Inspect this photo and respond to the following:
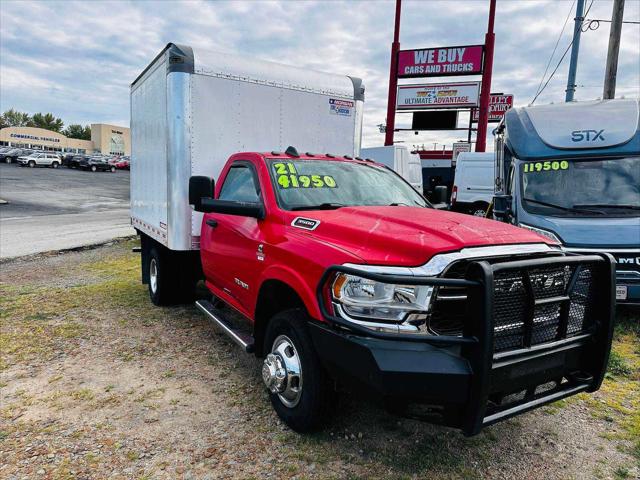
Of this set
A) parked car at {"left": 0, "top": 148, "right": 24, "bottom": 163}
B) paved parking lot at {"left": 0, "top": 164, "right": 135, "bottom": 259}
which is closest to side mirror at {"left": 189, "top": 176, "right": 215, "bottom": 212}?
paved parking lot at {"left": 0, "top": 164, "right": 135, "bottom": 259}

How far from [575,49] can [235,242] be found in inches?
705

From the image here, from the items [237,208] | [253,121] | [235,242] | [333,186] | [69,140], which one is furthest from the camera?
[69,140]

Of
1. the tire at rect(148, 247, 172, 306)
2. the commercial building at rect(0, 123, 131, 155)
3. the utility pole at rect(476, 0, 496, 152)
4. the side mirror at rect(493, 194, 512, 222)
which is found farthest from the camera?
the commercial building at rect(0, 123, 131, 155)

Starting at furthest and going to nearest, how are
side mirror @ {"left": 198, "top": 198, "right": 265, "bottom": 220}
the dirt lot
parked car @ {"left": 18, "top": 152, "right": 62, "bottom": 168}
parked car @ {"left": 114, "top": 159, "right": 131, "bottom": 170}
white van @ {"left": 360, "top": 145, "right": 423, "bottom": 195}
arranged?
parked car @ {"left": 114, "top": 159, "right": 131, "bottom": 170}
parked car @ {"left": 18, "top": 152, "right": 62, "bottom": 168}
white van @ {"left": 360, "top": 145, "right": 423, "bottom": 195}
side mirror @ {"left": 198, "top": 198, "right": 265, "bottom": 220}
the dirt lot

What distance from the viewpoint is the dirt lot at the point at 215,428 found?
2980mm

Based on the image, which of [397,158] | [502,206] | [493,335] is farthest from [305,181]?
[397,158]

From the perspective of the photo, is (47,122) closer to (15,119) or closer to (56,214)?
(15,119)

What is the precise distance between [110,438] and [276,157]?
260 cm

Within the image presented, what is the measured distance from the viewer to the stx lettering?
21.5ft

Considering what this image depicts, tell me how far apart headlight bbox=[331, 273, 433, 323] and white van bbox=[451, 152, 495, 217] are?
1416cm

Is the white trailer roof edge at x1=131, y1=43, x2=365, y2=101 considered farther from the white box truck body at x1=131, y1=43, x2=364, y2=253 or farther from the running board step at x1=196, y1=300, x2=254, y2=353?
the running board step at x1=196, y1=300, x2=254, y2=353

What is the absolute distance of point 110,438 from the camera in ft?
10.7

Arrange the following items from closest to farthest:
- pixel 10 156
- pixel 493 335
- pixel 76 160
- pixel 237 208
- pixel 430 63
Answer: pixel 493 335, pixel 237 208, pixel 430 63, pixel 10 156, pixel 76 160

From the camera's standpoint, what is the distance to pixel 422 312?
2.62 m
